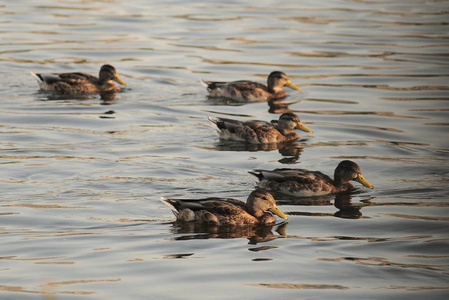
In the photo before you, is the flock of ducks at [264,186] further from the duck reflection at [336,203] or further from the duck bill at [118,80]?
the duck bill at [118,80]

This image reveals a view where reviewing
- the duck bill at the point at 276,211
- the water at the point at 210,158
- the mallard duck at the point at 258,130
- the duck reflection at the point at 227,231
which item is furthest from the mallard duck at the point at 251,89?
the duck reflection at the point at 227,231

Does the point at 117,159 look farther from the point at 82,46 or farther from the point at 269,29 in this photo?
the point at 269,29

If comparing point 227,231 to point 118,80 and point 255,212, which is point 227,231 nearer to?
point 255,212

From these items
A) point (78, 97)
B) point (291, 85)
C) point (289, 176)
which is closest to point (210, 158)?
point (289, 176)

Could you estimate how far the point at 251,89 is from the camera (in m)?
21.2

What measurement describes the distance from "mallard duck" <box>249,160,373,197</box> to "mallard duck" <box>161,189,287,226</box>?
1448mm

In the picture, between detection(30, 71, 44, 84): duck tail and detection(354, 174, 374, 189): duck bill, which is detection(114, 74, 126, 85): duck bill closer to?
detection(30, 71, 44, 84): duck tail

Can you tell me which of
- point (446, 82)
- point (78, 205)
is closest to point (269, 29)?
point (446, 82)

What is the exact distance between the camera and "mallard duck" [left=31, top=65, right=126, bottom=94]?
832 inches

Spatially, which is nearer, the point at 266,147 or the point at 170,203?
the point at 170,203

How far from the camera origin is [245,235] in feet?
39.2

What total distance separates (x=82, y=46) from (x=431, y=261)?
18240mm

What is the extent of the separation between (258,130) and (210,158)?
1.85 m

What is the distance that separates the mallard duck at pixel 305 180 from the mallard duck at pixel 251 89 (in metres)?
6.94
